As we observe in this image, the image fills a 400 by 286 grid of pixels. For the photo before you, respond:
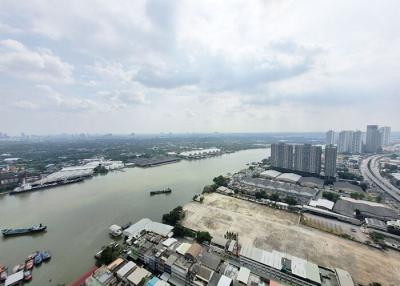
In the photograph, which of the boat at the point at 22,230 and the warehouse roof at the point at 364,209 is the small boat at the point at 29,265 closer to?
the boat at the point at 22,230

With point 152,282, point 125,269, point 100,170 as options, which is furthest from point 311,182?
point 100,170

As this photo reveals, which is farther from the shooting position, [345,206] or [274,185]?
[274,185]

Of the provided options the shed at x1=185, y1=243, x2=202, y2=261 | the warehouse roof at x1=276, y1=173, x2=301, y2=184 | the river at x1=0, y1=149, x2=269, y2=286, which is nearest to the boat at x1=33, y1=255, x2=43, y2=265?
the river at x1=0, y1=149, x2=269, y2=286

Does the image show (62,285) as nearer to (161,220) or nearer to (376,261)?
(161,220)

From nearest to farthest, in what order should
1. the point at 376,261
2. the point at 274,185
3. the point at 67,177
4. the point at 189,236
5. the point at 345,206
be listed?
the point at 376,261 < the point at 189,236 < the point at 345,206 < the point at 274,185 < the point at 67,177

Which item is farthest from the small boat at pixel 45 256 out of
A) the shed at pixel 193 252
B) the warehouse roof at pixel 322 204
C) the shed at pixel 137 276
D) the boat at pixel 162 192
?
the warehouse roof at pixel 322 204

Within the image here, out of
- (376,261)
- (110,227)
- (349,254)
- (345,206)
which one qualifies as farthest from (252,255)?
(345,206)

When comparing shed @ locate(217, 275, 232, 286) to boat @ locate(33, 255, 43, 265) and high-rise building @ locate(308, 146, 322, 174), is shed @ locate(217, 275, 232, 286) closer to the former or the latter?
boat @ locate(33, 255, 43, 265)
